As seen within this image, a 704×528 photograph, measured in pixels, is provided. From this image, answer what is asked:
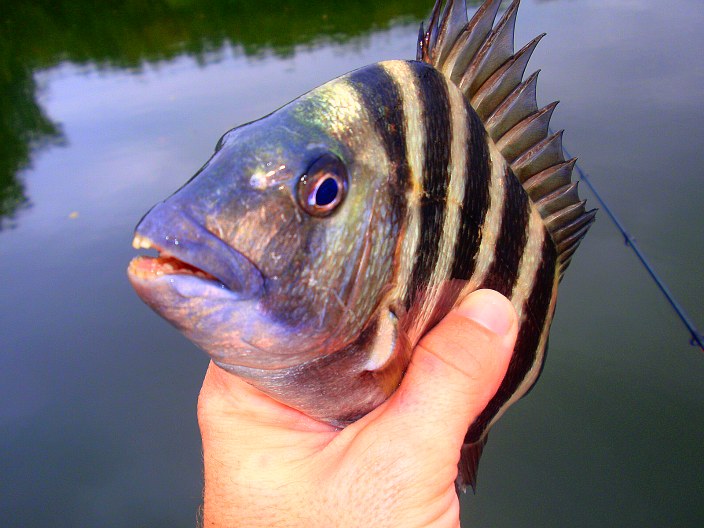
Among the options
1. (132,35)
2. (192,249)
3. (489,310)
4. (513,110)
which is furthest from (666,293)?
(132,35)

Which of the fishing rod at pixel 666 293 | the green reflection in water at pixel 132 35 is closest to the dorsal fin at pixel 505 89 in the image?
the fishing rod at pixel 666 293

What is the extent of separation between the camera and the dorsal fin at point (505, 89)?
3.26 ft

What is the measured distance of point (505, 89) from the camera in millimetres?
1029

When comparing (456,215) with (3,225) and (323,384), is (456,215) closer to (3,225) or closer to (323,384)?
(323,384)

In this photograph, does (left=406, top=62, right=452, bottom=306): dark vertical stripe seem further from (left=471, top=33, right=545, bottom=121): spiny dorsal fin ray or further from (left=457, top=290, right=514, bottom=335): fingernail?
(left=471, top=33, right=545, bottom=121): spiny dorsal fin ray

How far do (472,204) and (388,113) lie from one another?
212 millimetres

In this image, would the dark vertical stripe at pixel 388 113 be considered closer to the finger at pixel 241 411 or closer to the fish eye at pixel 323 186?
the fish eye at pixel 323 186

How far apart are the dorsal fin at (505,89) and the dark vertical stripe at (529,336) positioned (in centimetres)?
9

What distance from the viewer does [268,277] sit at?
2.29 ft

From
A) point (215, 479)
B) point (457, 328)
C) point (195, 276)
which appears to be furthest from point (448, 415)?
point (215, 479)

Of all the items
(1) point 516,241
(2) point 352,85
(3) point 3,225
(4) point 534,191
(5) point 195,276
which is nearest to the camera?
(5) point 195,276

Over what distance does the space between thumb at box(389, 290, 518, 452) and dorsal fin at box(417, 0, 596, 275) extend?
1.06 ft

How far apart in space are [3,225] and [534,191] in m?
4.84

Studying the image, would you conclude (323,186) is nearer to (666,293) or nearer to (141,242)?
(141,242)
